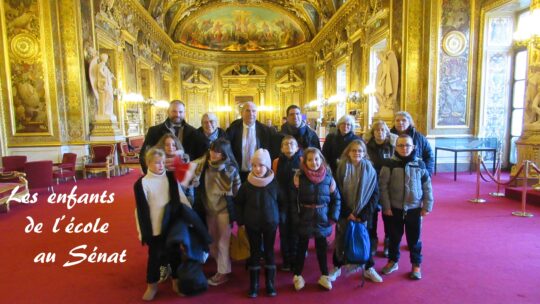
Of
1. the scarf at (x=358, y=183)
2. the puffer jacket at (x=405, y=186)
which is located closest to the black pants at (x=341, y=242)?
the scarf at (x=358, y=183)

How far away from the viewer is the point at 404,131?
4070 mm

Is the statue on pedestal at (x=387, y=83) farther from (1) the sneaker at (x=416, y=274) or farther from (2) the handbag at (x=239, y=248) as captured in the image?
(2) the handbag at (x=239, y=248)

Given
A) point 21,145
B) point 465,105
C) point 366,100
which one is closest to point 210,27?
point 366,100

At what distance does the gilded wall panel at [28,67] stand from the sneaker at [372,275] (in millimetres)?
9614

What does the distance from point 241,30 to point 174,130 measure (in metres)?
21.4

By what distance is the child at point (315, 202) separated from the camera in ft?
9.95

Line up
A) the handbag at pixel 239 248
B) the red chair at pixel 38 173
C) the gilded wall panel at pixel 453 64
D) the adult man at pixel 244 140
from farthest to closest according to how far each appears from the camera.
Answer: the gilded wall panel at pixel 453 64
the red chair at pixel 38 173
the adult man at pixel 244 140
the handbag at pixel 239 248

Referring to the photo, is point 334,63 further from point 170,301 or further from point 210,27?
point 170,301

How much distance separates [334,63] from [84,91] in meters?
11.7

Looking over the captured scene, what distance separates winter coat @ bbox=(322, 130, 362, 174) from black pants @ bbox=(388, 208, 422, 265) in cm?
101

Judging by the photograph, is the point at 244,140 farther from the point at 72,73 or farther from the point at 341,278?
the point at 72,73

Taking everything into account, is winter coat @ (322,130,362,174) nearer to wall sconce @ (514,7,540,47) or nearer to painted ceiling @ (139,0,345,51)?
wall sconce @ (514,7,540,47)

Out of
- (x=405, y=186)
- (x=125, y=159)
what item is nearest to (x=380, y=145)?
(x=405, y=186)

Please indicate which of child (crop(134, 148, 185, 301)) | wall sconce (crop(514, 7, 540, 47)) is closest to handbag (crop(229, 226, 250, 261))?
child (crop(134, 148, 185, 301))
